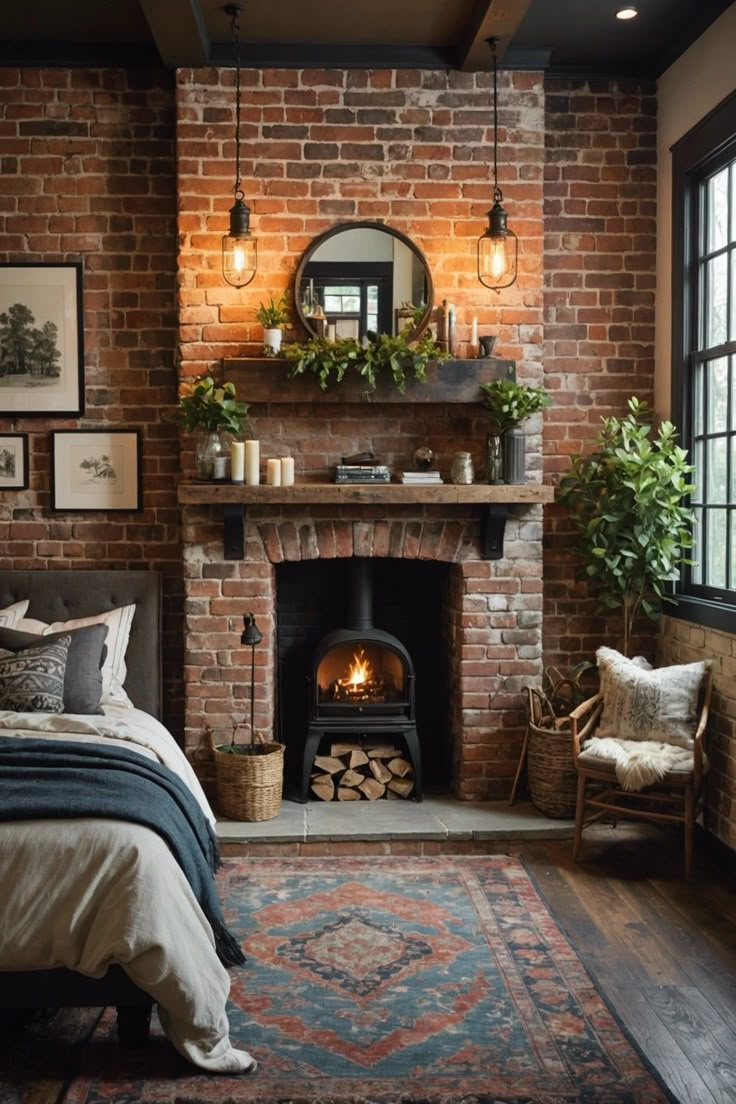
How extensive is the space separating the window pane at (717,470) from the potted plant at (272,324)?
1.98m

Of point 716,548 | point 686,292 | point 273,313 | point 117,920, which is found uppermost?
point 686,292

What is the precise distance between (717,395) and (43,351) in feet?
10.3

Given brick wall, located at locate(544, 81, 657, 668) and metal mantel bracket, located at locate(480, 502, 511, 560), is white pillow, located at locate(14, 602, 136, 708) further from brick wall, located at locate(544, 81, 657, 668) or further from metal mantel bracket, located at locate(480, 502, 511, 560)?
brick wall, located at locate(544, 81, 657, 668)

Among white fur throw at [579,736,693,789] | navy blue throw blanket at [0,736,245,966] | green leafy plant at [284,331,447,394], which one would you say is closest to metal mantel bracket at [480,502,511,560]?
green leafy plant at [284,331,447,394]

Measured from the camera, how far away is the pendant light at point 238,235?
4.30 metres

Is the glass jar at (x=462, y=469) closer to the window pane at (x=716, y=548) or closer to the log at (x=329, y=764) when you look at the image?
the window pane at (x=716, y=548)

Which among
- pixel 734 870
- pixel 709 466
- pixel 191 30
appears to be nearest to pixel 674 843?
pixel 734 870

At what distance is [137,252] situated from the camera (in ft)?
15.9

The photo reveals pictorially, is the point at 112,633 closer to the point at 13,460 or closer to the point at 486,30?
the point at 13,460

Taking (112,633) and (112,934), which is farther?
(112,633)

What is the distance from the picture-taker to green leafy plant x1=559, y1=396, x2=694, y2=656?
14.4 feet

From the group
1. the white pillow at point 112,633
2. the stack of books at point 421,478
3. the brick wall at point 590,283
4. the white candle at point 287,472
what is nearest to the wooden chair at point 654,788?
the brick wall at point 590,283

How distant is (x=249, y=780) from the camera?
14.4 ft

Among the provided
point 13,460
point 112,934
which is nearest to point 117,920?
point 112,934
